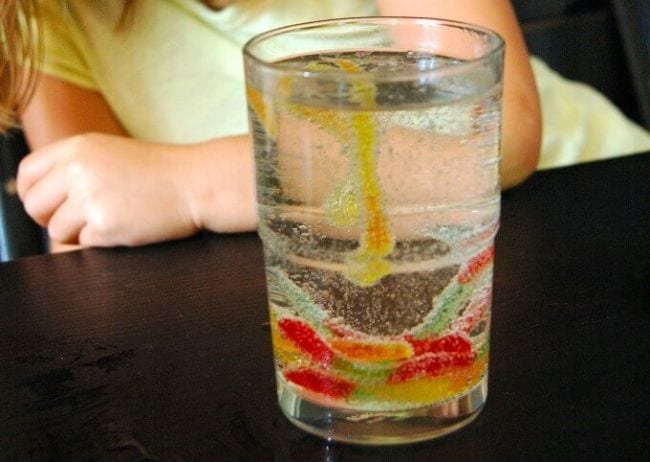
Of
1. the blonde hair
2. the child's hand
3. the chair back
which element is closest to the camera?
the child's hand

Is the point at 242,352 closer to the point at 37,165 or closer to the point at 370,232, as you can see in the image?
the point at 370,232

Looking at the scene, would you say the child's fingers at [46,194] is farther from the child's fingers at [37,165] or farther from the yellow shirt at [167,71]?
the yellow shirt at [167,71]

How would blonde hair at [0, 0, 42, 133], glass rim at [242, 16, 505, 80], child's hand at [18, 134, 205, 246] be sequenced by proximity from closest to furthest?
glass rim at [242, 16, 505, 80], child's hand at [18, 134, 205, 246], blonde hair at [0, 0, 42, 133]

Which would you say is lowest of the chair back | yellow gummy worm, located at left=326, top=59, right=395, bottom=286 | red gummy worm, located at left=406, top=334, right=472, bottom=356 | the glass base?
the chair back

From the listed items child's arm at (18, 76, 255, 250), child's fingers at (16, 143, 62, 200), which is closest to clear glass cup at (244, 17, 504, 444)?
child's arm at (18, 76, 255, 250)

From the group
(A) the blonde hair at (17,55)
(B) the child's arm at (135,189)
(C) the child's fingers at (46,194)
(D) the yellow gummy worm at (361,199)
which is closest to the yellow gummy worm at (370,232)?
(D) the yellow gummy worm at (361,199)

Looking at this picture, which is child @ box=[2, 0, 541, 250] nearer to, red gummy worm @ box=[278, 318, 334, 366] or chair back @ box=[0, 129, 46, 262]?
chair back @ box=[0, 129, 46, 262]

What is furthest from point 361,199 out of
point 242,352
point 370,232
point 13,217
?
point 13,217

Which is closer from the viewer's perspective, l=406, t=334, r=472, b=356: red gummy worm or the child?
l=406, t=334, r=472, b=356: red gummy worm
